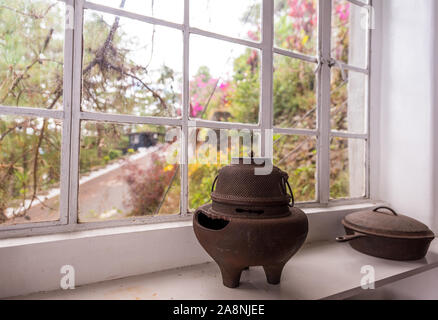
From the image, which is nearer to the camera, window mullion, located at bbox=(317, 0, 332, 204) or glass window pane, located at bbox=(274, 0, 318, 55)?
window mullion, located at bbox=(317, 0, 332, 204)

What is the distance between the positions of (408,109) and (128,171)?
1.94 metres

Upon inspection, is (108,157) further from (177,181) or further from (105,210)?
(177,181)

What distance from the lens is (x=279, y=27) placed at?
10.1 feet

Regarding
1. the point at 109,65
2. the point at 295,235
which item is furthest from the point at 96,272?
the point at 109,65

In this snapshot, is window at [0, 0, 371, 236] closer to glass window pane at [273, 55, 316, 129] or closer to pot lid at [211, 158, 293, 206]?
pot lid at [211, 158, 293, 206]

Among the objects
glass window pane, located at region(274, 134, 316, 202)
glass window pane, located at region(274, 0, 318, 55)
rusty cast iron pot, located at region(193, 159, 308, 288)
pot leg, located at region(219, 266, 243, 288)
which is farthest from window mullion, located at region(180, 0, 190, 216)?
glass window pane, located at region(274, 0, 318, 55)

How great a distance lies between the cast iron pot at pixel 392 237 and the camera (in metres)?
1.43

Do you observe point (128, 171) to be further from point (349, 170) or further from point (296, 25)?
point (296, 25)

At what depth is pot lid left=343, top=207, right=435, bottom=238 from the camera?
1432mm

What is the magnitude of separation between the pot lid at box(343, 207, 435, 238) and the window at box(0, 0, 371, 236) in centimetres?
33

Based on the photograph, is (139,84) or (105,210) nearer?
(139,84)

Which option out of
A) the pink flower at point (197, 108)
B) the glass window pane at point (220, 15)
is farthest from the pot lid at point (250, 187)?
the pink flower at point (197, 108)
